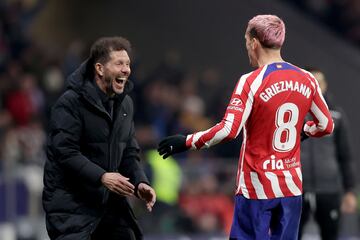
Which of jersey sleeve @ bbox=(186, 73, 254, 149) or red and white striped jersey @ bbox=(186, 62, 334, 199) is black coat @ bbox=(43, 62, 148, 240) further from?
jersey sleeve @ bbox=(186, 73, 254, 149)

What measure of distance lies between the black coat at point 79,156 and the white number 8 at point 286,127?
1.02 m

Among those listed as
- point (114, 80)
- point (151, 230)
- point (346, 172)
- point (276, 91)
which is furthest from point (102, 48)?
point (151, 230)

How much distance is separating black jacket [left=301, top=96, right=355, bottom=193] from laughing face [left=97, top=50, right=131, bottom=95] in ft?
9.63

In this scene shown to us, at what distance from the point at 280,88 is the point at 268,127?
0.26m

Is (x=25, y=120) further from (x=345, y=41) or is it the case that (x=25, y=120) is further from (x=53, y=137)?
(x=53, y=137)

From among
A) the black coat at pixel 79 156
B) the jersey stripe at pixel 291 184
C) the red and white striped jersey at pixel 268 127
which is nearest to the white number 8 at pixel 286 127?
the red and white striped jersey at pixel 268 127

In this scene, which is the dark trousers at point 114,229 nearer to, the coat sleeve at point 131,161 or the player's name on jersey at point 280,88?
the coat sleeve at point 131,161

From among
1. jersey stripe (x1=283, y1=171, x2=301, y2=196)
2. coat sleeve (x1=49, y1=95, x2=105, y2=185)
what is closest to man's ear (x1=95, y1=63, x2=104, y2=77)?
coat sleeve (x1=49, y1=95, x2=105, y2=185)

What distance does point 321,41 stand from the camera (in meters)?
19.0

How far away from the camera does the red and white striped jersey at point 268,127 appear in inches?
277

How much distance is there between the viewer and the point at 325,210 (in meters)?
10.1

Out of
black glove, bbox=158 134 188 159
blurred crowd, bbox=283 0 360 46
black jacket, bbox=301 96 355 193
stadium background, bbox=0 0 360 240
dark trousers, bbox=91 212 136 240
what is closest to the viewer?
black glove, bbox=158 134 188 159

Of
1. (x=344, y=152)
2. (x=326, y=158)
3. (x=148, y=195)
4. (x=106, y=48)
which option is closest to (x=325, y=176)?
(x=326, y=158)

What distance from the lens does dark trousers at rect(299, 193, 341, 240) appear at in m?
10.0
